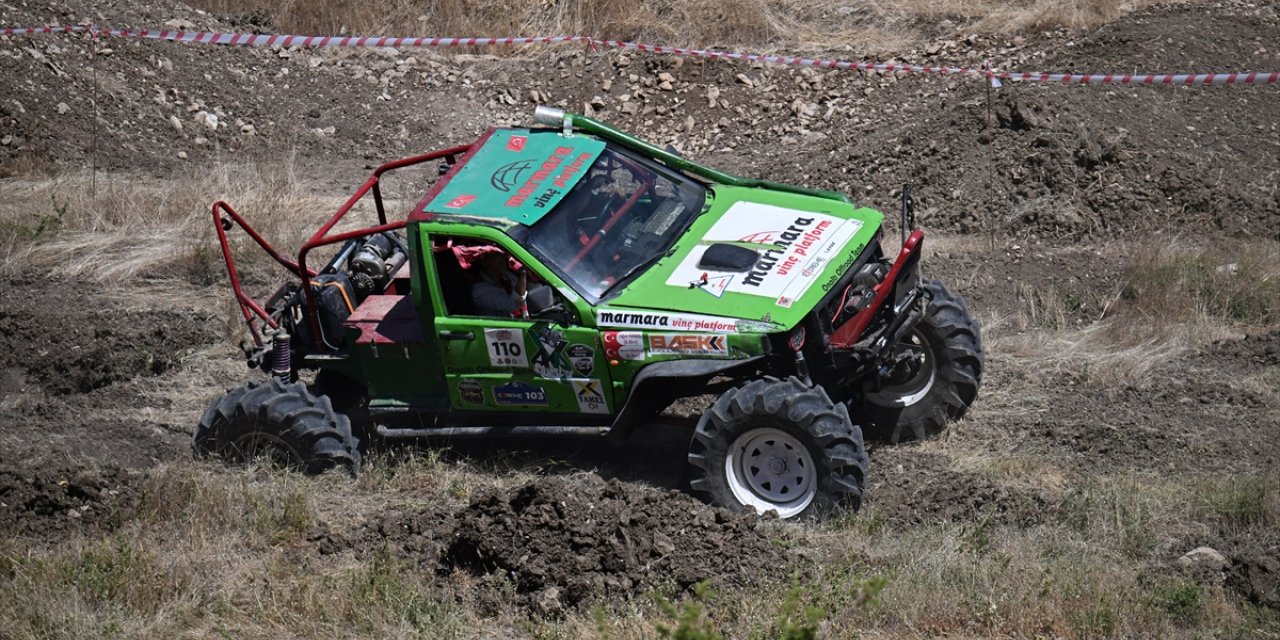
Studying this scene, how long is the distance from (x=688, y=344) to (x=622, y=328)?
358mm

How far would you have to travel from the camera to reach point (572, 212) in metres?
7.52

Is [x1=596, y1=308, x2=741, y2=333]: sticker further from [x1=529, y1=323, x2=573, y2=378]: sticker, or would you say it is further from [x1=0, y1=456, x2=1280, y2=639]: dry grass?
[x1=0, y1=456, x2=1280, y2=639]: dry grass

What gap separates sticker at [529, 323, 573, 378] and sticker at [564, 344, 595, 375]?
32 mm

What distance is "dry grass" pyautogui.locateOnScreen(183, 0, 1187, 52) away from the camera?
55.2ft

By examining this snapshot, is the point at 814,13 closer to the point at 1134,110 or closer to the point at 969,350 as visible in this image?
the point at 1134,110

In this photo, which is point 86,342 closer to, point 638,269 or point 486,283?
point 486,283

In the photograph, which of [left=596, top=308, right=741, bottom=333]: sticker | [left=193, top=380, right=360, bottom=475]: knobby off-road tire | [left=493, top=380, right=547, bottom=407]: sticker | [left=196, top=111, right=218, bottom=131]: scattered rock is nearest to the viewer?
[left=596, top=308, right=741, bottom=333]: sticker

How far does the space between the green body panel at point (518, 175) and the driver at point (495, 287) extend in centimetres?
28

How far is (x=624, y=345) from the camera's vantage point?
23.4 ft

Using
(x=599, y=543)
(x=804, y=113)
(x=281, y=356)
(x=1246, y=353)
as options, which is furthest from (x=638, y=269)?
(x=804, y=113)

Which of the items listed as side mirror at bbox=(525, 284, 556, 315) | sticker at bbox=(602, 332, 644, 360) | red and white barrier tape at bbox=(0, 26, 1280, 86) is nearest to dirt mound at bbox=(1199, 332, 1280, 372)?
red and white barrier tape at bbox=(0, 26, 1280, 86)

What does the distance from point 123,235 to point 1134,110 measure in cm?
962

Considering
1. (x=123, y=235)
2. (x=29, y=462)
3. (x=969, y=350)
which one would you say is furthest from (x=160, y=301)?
(x=969, y=350)

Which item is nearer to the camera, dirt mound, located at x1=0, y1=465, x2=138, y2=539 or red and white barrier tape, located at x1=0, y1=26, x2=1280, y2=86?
dirt mound, located at x1=0, y1=465, x2=138, y2=539
